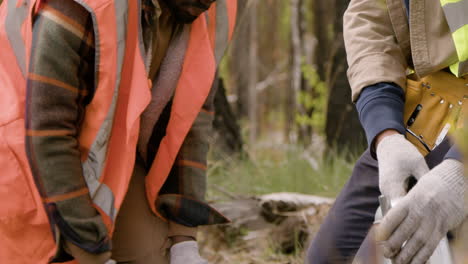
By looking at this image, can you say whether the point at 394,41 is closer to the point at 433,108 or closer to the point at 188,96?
the point at 433,108

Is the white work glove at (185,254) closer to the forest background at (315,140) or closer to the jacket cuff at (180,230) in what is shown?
the jacket cuff at (180,230)

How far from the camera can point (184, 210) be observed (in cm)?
204

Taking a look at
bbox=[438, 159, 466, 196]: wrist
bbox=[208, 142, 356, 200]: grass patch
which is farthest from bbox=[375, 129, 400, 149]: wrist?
bbox=[208, 142, 356, 200]: grass patch

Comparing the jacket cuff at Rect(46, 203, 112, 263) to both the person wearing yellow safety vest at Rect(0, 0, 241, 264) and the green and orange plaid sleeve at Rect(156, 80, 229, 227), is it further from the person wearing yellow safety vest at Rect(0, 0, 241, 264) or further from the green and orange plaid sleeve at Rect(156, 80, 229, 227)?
the green and orange plaid sleeve at Rect(156, 80, 229, 227)

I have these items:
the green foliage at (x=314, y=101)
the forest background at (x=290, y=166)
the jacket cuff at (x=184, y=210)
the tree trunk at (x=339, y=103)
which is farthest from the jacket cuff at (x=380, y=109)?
the green foliage at (x=314, y=101)

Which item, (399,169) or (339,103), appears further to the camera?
(339,103)

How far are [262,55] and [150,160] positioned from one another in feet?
37.0

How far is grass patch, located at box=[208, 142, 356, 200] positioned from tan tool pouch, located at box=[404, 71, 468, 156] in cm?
177

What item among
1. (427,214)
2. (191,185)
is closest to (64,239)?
(191,185)

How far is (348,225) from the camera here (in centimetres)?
191

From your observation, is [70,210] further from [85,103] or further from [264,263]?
[264,263]

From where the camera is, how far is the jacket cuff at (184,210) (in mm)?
2041

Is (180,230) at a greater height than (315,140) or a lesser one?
greater

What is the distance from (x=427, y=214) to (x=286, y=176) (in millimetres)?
2468
